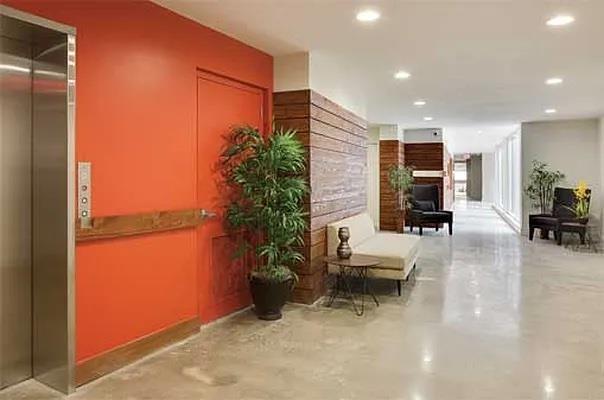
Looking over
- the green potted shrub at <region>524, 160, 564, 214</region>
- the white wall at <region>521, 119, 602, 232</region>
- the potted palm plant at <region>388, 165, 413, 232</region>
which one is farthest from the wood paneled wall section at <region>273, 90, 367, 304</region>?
the white wall at <region>521, 119, 602, 232</region>

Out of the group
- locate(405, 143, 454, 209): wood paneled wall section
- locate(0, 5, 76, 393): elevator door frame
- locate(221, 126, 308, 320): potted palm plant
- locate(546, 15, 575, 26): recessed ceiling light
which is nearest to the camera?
locate(0, 5, 76, 393): elevator door frame

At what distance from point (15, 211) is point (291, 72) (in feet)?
9.82

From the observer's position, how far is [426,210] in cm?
1096

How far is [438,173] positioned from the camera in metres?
12.0

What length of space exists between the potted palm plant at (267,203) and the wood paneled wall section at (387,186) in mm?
7074

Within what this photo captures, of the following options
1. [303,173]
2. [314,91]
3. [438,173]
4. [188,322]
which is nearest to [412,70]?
[314,91]

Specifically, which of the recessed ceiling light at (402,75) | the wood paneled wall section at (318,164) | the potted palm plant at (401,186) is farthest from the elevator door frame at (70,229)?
the potted palm plant at (401,186)

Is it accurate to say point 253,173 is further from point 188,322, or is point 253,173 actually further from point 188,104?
point 188,322

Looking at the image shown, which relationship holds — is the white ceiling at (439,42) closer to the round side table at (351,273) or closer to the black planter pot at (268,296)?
the round side table at (351,273)

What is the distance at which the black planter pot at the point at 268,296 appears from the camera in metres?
4.21

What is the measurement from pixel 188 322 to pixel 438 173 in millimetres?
9487

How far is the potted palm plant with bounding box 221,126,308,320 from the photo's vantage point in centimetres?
419

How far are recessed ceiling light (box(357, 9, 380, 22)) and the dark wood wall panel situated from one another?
8.72 metres

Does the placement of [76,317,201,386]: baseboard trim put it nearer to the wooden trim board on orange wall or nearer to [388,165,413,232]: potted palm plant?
the wooden trim board on orange wall
